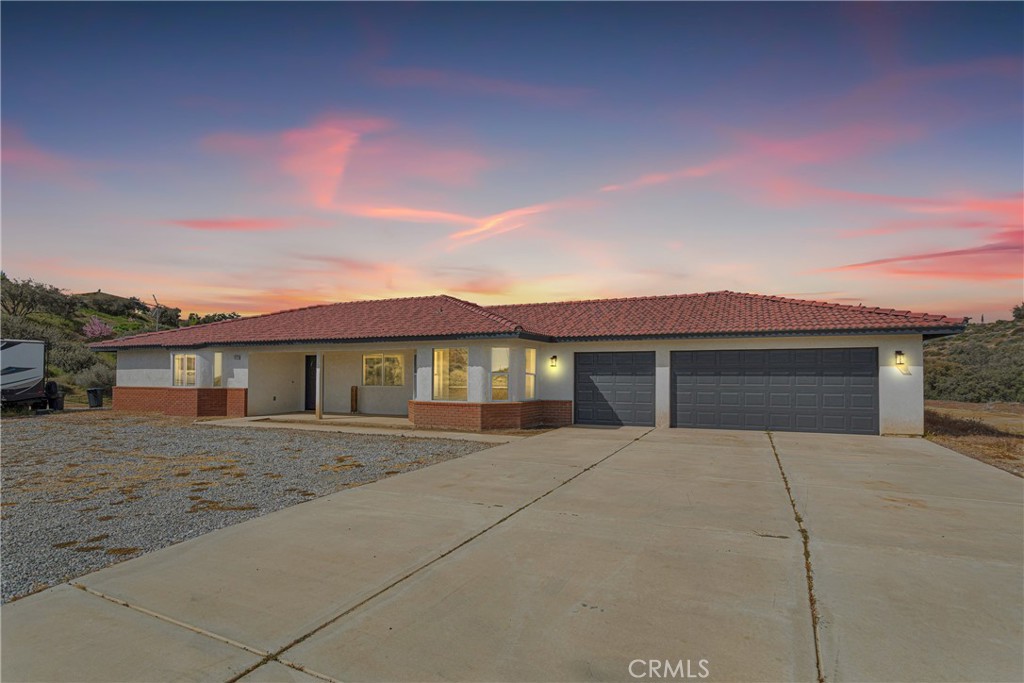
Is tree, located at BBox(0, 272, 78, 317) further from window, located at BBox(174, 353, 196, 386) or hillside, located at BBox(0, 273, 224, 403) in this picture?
window, located at BBox(174, 353, 196, 386)

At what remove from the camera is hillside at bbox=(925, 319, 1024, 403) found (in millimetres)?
28172

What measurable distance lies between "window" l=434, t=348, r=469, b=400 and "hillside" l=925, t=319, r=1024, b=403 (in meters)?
26.4

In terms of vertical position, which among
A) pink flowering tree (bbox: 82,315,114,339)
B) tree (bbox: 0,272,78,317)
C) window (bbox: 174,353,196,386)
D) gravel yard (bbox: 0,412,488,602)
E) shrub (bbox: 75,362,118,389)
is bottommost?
gravel yard (bbox: 0,412,488,602)

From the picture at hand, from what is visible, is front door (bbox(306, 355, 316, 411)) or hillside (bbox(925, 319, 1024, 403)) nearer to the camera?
front door (bbox(306, 355, 316, 411))

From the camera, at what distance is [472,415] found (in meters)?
16.4

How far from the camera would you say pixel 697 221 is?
682 inches

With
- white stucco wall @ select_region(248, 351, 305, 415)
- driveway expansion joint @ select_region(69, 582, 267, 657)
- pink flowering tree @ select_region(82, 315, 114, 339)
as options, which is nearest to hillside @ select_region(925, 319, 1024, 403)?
white stucco wall @ select_region(248, 351, 305, 415)

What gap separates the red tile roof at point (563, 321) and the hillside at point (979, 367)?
1698cm

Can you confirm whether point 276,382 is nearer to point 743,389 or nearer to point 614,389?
point 614,389

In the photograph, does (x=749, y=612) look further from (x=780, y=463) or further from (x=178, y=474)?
(x=178, y=474)

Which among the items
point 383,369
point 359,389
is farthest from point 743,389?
point 359,389

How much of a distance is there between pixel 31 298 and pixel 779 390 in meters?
63.3

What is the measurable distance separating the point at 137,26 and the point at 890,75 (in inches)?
701

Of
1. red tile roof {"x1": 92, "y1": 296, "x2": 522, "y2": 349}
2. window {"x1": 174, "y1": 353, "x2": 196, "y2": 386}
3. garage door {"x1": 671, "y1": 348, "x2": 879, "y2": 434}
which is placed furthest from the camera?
window {"x1": 174, "y1": 353, "x2": 196, "y2": 386}
